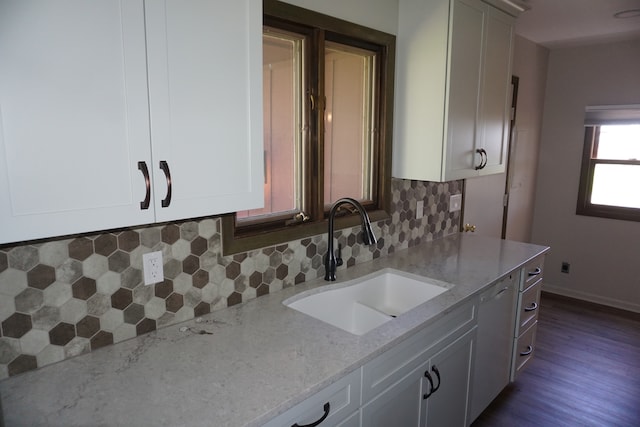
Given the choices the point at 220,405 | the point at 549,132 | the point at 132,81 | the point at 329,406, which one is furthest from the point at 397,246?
the point at 549,132

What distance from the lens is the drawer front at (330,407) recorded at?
115cm

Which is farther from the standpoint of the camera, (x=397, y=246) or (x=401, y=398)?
(x=397, y=246)

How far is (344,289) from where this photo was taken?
6.59 ft

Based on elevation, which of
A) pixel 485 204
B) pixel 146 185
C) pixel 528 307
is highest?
pixel 146 185

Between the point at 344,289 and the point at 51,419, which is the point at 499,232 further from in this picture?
the point at 51,419

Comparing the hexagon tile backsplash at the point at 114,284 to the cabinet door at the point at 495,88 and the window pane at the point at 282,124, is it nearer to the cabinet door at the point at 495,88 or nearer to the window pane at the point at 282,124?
the window pane at the point at 282,124

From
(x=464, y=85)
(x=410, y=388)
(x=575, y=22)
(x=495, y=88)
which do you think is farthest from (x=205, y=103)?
(x=575, y=22)

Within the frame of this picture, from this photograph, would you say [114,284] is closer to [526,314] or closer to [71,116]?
[71,116]

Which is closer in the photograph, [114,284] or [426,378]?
[114,284]

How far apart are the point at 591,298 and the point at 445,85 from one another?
3.33 metres

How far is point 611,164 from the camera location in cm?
409

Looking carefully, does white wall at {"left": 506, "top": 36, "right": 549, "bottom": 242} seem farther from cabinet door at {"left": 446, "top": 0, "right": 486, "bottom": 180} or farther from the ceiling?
cabinet door at {"left": 446, "top": 0, "right": 486, "bottom": 180}

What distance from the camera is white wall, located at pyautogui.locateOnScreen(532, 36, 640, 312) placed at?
3957 mm

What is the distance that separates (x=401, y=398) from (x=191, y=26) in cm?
144
